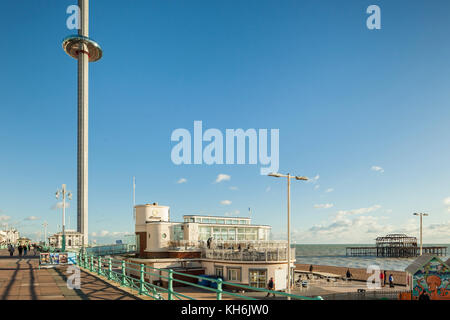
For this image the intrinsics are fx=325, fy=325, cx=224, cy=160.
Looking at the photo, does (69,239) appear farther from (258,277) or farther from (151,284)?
(151,284)

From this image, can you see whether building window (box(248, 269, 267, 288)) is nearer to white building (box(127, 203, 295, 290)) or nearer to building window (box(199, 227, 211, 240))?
white building (box(127, 203, 295, 290))

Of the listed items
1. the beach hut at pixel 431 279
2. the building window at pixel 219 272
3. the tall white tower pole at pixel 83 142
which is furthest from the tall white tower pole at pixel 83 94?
the beach hut at pixel 431 279

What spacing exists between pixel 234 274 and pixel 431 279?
55.8 feet

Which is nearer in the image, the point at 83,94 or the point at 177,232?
the point at 177,232

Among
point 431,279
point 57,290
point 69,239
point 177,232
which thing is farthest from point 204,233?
point 69,239

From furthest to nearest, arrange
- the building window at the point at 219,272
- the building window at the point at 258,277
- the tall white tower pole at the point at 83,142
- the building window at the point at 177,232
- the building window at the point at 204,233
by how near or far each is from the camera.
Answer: the tall white tower pole at the point at 83,142 < the building window at the point at 204,233 < the building window at the point at 177,232 < the building window at the point at 219,272 < the building window at the point at 258,277

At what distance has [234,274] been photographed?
1218 inches

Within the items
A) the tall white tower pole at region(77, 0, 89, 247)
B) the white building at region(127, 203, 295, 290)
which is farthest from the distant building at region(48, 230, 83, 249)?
the white building at region(127, 203, 295, 290)

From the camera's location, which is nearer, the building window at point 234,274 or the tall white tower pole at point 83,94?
the building window at point 234,274

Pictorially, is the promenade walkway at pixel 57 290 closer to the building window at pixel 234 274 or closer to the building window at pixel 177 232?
the building window at pixel 234 274

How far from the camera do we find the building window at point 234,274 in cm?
3052
